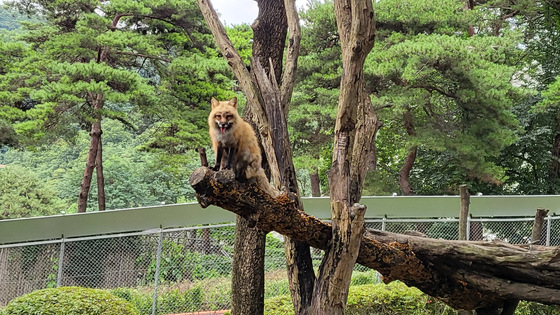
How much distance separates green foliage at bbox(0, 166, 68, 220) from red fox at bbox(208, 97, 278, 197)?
11553mm

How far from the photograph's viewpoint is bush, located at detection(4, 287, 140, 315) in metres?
4.51

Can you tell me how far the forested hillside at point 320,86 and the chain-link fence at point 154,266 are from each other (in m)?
1.75

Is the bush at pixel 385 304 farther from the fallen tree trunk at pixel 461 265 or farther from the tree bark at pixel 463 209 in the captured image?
the fallen tree trunk at pixel 461 265

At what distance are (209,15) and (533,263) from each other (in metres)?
3.39

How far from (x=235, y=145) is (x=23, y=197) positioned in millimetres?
12054

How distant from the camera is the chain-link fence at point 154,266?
7.33 metres

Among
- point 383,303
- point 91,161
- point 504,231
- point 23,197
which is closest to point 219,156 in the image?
point 383,303

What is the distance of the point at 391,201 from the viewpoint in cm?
732

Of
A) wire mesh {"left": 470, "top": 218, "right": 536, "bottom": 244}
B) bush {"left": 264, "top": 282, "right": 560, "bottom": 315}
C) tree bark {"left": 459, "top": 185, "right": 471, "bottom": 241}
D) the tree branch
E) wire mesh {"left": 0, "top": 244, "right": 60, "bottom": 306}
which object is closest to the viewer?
the tree branch

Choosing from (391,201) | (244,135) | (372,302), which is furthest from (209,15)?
(391,201)

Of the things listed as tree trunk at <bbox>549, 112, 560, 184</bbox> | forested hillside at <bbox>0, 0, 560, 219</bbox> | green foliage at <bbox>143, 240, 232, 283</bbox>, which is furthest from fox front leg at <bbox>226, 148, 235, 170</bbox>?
tree trunk at <bbox>549, 112, 560, 184</bbox>

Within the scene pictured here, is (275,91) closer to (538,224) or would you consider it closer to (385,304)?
(538,224)

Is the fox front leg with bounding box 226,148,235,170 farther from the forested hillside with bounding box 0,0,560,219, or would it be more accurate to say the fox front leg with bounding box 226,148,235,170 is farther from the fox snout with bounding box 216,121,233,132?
the forested hillside with bounding box 0,0,560,219

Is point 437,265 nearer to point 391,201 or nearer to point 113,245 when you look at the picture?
point 391,201
